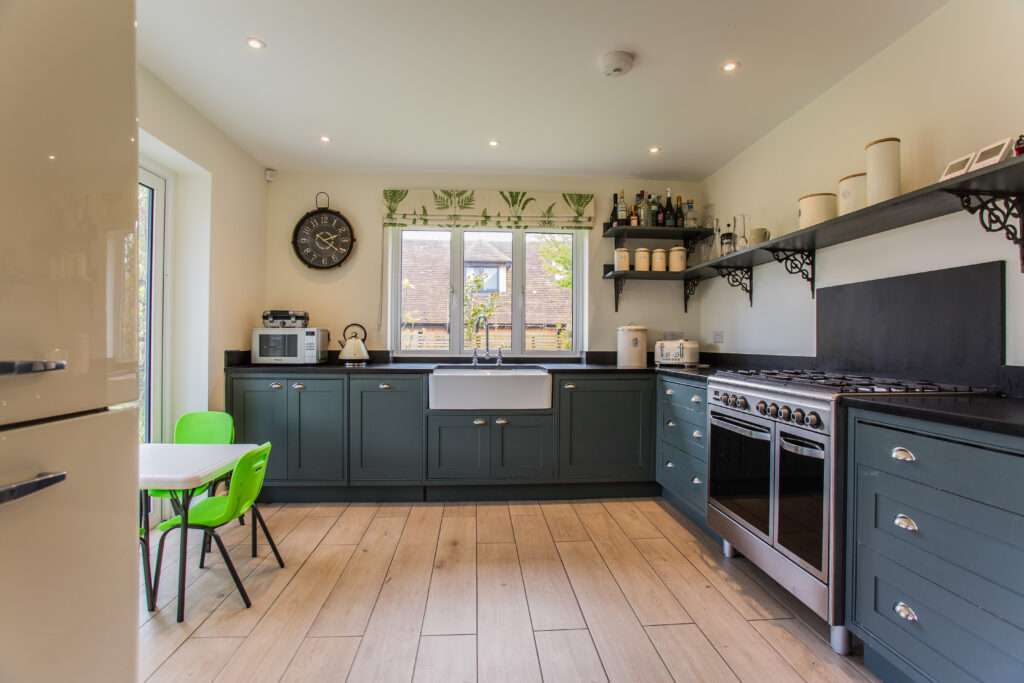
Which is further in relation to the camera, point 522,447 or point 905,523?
point 522,447

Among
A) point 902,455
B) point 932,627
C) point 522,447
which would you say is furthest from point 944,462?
point 522,447

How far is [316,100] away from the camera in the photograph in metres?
2.57

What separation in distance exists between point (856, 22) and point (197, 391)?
4.02 m

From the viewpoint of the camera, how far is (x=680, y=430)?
2805 mm

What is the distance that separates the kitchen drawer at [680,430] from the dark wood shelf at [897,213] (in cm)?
103

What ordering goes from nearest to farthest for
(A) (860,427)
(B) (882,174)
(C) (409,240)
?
(A) (860,427)
(B) (882,174)
(C) (409,240)

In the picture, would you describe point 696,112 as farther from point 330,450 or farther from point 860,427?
point 330,450

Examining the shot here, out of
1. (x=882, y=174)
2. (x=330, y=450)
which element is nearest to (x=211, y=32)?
(x=330, y=450)

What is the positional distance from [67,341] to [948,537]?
2068 mm

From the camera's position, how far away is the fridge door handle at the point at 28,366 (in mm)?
564

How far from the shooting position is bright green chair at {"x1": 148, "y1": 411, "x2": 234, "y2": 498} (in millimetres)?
2426

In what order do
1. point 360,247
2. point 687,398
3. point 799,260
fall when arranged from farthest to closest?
point 360,247 → point 687,398 → point 799,260

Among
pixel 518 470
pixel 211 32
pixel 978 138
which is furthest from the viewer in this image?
pixel 518 470

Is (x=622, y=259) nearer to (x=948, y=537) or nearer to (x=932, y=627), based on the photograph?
(x=948, y=537)
